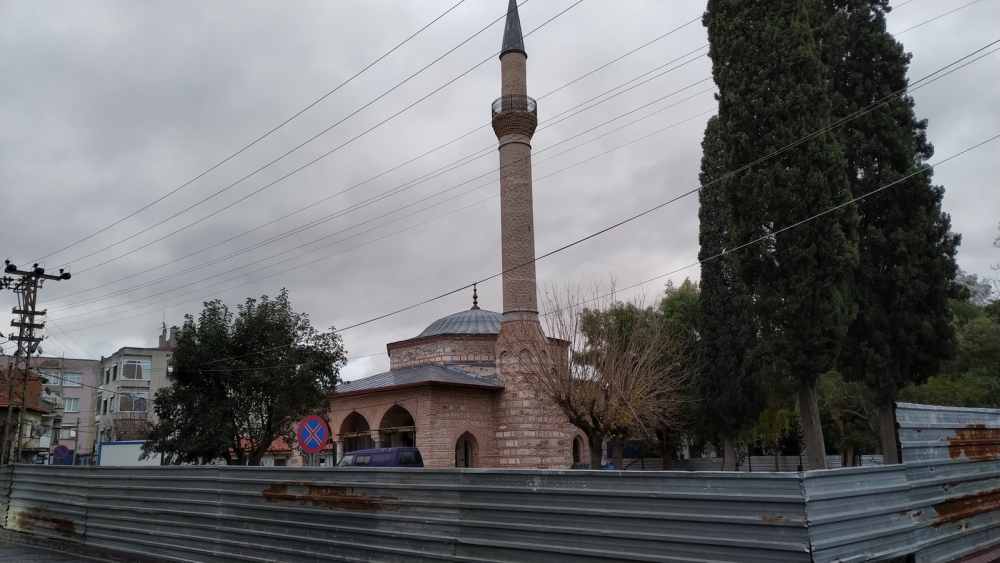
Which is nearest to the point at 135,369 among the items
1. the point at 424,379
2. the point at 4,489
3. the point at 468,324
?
the point at 468,324

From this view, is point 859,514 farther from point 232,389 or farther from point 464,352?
point 464,352

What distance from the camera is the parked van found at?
18000 millimetres

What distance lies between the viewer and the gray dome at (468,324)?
28.4m

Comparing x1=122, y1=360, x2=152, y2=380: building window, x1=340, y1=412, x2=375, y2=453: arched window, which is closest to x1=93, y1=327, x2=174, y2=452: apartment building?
x1=122, y1=360, x2=152, y2=380: building window

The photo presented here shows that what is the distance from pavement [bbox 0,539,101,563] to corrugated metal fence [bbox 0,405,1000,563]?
1505 millimetres

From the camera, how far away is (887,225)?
54.6ft

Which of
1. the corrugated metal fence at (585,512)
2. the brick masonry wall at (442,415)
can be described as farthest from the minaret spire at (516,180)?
the corrugated metal fence at (585,512)

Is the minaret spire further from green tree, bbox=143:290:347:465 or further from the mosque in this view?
green tree, bbox=143:290:347:465

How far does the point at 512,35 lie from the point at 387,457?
16.2 m

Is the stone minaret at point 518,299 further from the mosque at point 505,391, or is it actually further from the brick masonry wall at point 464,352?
the brick masonry wall at point 464,352

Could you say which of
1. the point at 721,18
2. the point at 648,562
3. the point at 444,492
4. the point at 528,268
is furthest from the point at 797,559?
the point at 528,268

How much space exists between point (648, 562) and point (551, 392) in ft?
48.3

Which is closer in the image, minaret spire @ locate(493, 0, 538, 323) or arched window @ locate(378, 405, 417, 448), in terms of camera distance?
minaret spire @ locate(493, 0, 538, 323)

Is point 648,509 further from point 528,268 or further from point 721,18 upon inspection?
point 528,268
